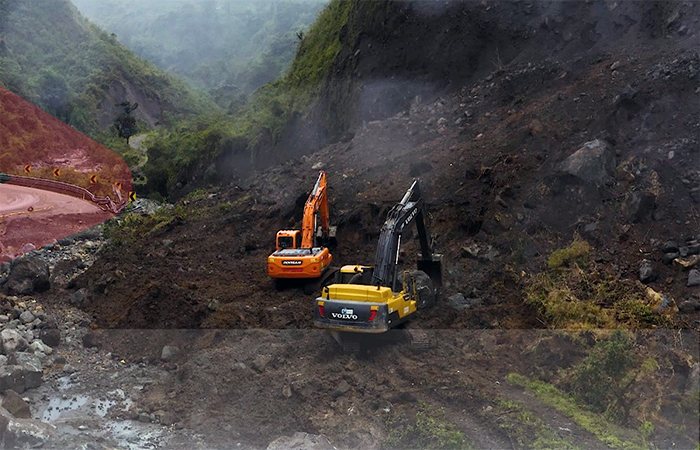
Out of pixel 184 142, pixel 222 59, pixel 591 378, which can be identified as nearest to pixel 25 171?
pixel 184 142

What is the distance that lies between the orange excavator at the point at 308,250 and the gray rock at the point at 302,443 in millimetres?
6405

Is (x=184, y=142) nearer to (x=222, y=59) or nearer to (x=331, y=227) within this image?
(x=331, y=227)

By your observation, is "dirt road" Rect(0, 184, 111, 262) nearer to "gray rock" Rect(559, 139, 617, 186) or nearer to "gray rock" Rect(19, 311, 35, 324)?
"gray rock" Rect(19, 311, 35, 324)

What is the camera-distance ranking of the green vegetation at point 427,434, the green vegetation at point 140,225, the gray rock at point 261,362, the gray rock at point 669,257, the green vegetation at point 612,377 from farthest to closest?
the green vegetation at point 140,225 < the gray rock at point 669,257 < the gray rock at point 261,362 < the green vegetation at point 612,377 < the green vegetation at point 427,434

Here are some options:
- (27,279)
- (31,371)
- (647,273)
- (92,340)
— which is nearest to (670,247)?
(647,273)

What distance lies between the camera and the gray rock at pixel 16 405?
35.8 ft

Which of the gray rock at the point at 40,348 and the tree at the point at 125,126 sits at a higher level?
the tree at the point at 125,126

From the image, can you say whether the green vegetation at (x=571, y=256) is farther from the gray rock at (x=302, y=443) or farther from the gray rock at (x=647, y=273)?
the gray rock at (x=302, y=443)

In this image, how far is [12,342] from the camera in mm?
13461

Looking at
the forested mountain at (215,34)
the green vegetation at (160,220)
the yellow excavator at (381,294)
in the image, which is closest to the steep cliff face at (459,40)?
the green vegetation at (160,220)

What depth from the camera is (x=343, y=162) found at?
24.8m

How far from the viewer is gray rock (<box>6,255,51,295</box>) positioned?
1764cm

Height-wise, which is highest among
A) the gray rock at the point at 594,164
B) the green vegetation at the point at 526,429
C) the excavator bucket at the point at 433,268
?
the gray rock at the point at 594,164

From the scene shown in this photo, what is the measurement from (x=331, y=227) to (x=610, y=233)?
761 centimetres
